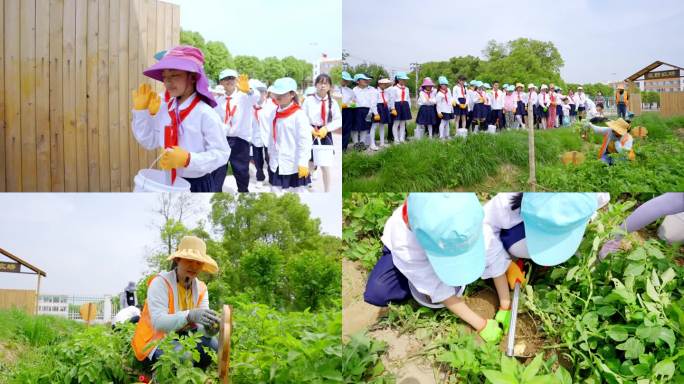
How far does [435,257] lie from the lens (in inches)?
103

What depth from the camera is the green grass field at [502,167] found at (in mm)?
4074

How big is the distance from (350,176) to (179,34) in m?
1.59

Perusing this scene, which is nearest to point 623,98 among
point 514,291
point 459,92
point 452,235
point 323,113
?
point 459,92

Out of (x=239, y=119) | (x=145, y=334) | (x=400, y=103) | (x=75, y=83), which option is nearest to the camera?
(x=145, y=334)

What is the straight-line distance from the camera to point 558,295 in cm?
256

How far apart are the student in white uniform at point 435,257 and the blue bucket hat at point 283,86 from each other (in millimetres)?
1161

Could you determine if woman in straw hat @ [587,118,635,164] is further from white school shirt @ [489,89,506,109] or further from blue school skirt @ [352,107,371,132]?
blue school skirt @ [352,107,371,132]

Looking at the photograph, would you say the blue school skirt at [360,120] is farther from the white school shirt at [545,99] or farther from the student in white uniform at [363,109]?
the white school shirt at [545,99]

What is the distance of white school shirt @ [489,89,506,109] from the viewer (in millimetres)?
6012

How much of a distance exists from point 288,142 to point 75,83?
4.11ft

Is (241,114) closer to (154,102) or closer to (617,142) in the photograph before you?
(154,102)

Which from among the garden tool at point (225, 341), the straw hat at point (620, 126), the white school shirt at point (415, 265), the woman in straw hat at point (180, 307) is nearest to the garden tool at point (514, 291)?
the white school shirt at point (415, 265)

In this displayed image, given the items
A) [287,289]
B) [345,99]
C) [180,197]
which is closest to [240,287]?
[287,289]

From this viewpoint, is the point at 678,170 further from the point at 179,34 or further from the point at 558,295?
the point at 179,34
